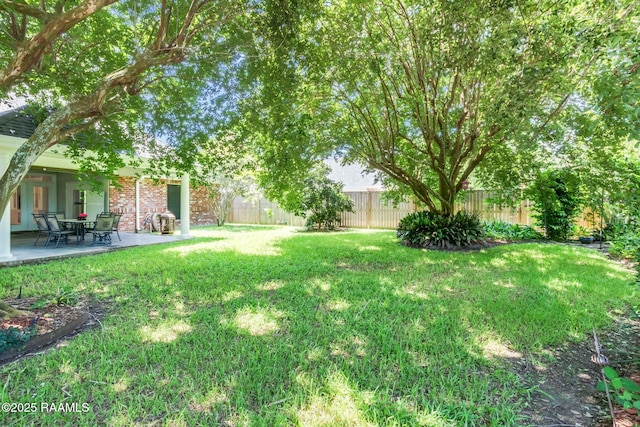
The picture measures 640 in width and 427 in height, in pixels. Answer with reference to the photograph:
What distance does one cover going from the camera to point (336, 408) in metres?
2.06

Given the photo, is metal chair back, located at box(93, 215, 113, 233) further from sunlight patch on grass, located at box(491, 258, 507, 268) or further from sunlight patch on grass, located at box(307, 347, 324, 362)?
sunlight patch on grass, located at box(491, 258, 507, 268)

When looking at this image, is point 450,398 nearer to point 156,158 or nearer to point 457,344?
point 457,344

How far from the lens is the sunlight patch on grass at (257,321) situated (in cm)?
331

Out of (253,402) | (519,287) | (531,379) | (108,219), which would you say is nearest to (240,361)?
(253,402)

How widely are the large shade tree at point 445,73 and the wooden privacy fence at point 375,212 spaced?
3657 mm

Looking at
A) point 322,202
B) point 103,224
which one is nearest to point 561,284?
point 322,202

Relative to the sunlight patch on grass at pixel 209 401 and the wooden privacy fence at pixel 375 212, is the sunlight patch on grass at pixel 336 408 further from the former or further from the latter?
the wooden privacy fence at pixel 375 212

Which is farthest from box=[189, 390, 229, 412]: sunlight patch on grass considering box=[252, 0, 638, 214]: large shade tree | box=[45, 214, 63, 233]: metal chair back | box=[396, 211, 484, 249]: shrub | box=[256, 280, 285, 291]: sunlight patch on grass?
box=[45, 214, 63, 233]: metal chair back

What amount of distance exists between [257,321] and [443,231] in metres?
6.91

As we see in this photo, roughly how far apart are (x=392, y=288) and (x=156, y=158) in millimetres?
5080

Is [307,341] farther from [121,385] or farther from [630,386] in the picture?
[630,386]

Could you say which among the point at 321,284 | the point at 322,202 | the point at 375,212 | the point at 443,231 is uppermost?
the point at 322,202

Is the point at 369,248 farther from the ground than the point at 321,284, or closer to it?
farther from the ground

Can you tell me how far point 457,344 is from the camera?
297 centimetres
